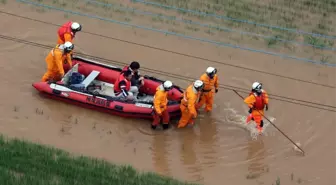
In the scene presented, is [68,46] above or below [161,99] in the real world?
above

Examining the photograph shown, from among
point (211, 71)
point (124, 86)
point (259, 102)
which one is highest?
point (211, 71)

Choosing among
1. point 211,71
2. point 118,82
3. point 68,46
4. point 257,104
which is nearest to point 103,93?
point 118,82

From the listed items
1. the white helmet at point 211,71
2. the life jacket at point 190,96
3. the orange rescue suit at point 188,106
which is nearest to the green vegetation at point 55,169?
the orange rescue suit at point 188,106

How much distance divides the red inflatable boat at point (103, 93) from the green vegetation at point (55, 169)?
6.31ft

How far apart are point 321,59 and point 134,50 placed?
503cm

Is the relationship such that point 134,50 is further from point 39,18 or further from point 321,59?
point 321,59

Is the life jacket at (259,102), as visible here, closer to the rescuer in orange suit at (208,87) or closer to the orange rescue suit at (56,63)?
the rescuer in orange suit at (208,87)

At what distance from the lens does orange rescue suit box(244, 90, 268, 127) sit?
14.5 metres

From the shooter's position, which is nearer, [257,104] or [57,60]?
[257,104]

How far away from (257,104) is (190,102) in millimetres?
1451

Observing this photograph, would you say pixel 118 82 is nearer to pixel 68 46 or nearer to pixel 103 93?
pixel 103 93

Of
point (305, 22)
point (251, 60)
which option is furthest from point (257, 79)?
point (305, 22)

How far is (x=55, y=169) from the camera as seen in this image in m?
12.3

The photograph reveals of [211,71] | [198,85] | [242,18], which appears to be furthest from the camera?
[242,18]
